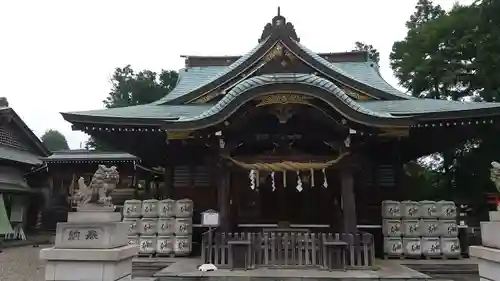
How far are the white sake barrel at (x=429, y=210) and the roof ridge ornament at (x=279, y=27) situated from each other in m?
6.38

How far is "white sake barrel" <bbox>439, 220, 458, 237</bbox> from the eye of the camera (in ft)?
30.9

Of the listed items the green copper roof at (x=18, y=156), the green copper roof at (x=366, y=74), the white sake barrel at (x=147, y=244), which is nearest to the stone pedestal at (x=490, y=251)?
the white sake barrel at (x=147, y=244)

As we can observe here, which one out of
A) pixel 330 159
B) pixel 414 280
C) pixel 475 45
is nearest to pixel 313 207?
pixel 330 159

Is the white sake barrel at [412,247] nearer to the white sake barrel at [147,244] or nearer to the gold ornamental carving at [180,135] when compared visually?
the gold ornamental carving at [180,135]

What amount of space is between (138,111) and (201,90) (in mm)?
2063

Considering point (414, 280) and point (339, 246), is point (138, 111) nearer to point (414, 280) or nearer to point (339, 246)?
point (339, 246)

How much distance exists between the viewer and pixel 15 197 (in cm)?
1964

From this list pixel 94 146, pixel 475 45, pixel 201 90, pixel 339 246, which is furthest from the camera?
pixel 94 146

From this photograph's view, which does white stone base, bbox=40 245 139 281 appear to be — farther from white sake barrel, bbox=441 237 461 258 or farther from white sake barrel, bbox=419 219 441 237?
white sake barrel, bbox=441 237 461 258

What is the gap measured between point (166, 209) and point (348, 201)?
451 centimetres

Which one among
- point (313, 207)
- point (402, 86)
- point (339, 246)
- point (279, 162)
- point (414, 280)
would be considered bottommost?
point (414, 280)

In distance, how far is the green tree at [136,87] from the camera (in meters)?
40.1

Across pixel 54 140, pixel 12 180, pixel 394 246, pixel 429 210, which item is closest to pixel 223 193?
pixel 394 246

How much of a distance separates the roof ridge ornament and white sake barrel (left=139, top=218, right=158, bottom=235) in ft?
22.0
